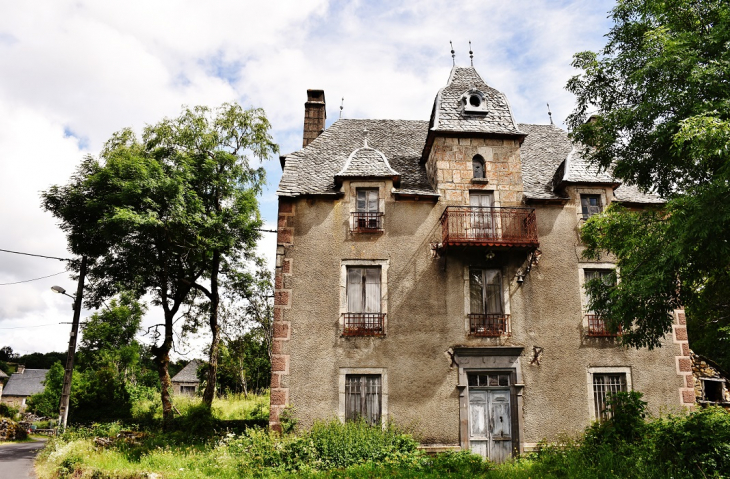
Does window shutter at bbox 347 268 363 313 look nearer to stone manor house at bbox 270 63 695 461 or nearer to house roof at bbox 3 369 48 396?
stone manor house at bbox 270 63 695 461

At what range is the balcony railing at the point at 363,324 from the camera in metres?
14.3

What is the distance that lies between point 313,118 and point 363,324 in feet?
28.2

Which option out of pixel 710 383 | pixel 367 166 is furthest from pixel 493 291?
pixel 710 383

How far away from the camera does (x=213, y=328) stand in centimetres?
2152

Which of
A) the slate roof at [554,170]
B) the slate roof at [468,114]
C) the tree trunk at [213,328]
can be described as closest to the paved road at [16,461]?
the tree trunk at [213,328]

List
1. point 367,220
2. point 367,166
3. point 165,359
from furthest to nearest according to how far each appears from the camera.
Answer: point 165,359 → point 367,166 → point 367,220

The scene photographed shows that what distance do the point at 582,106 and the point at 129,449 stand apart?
15.5 meters

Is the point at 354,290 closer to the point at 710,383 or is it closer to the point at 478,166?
the point at 478,166

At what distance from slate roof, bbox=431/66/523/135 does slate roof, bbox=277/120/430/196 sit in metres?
1.62

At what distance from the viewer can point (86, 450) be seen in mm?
14484

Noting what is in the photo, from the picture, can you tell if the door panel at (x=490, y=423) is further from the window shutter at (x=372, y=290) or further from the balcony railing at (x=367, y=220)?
the balcony railing at (x=367, y=220)

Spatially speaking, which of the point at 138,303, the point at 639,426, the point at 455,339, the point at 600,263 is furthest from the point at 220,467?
the point at 138,303

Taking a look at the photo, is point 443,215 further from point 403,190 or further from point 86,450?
point 86,450

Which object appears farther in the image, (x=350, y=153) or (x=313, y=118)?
(x=313, y=118)
